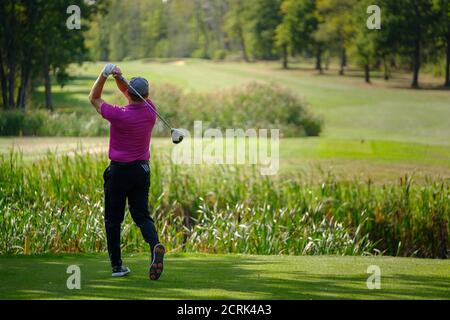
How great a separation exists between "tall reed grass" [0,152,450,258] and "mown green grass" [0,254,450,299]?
173cm

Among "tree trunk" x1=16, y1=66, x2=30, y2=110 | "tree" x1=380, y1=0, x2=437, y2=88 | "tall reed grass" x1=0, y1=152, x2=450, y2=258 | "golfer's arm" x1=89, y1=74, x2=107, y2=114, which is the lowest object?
"tall reed grass" x1=0, y1=152, x2=450, y2=258

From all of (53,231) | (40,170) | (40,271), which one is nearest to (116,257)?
(40,271)

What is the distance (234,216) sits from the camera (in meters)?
12.6

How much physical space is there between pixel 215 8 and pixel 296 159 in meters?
7.00

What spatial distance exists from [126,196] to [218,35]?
18.4 meters

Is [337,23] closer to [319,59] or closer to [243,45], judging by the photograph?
[319,59]

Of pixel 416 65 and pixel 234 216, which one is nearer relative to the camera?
pixel 234 216

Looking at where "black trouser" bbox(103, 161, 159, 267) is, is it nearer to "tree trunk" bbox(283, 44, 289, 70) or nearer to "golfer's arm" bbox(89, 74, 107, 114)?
"golfer's arm" bbox(89, 74, 107, 114)

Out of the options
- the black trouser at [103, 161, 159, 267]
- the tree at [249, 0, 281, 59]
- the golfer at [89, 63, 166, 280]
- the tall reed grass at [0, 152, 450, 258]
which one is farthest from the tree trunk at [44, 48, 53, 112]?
the golfer at [89, 63, 166, 280]

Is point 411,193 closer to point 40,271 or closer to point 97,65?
point 40,271

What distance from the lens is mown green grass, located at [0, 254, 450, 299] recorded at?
673cm

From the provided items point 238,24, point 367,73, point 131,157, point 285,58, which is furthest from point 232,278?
point 238,24
